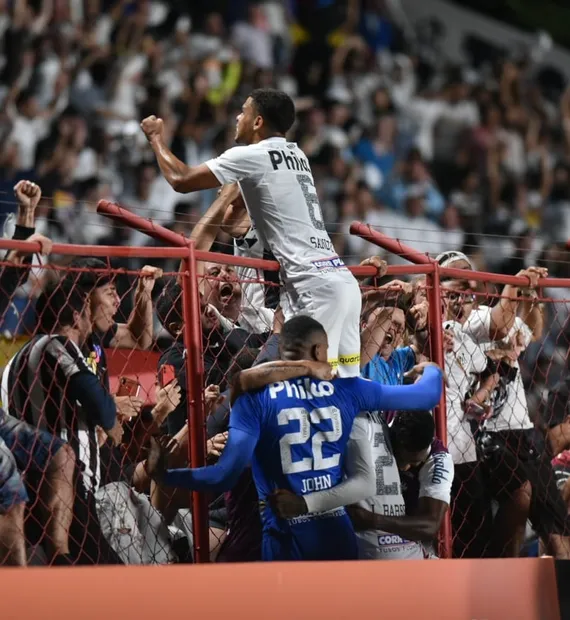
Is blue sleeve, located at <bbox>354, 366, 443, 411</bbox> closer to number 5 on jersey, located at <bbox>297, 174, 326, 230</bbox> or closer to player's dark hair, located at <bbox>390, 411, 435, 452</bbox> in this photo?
player's dark hair, located at <bbox>390, 411, 435, 452</bbox>

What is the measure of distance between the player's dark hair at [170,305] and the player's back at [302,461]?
0.65 meters

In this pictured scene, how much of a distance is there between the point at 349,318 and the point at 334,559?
2.99 feet

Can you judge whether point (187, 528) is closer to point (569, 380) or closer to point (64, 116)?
point (569, 380)

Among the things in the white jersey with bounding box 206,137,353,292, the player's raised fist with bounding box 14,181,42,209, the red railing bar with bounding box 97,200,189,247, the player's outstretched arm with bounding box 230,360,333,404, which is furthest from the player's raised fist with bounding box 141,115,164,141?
the player's outstretched arm with bounding box 230,360,333,404

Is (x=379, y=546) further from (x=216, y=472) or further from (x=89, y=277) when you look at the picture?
(x=89, y=277)

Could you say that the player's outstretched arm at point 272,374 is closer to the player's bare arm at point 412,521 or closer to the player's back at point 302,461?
the player's back at point 302,461

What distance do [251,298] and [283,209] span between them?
22.3 inches

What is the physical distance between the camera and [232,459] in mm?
4207

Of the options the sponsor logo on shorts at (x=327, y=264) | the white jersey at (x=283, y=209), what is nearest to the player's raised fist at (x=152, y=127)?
the white jersey at (x=283, y=209)

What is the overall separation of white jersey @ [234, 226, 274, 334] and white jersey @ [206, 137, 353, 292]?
261 mm

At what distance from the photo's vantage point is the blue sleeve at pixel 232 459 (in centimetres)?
417

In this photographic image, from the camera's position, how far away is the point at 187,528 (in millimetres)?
4945

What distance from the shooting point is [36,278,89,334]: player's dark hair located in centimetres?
470

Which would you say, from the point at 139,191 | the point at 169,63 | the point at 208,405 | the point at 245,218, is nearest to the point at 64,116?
the point at 139,191
